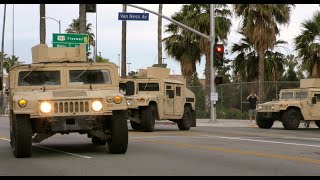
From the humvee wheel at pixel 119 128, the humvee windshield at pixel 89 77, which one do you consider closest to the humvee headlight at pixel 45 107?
the humvee wheel at pixel 119 128

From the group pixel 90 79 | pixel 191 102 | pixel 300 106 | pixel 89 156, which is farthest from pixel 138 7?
pixel 89 156

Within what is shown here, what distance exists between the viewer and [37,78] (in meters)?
13.6

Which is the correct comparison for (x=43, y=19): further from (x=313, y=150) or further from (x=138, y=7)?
(x=313, y=150)

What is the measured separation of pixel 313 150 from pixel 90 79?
596cm

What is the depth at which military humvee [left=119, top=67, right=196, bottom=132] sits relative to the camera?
2153 centimetres

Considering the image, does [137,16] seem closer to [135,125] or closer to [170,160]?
[135,125]

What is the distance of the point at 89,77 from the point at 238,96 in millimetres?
24051

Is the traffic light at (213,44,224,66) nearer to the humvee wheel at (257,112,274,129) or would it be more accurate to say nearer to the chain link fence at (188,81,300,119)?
the humvee wheel at (257,112,274,129)

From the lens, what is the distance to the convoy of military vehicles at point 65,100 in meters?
11.9

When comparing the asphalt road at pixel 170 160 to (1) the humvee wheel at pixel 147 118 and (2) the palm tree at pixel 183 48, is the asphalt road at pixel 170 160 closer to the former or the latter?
(1) the humvee wheel at pixel 147 118

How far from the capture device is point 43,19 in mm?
37250

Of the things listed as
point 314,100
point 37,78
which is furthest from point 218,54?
point 37,78

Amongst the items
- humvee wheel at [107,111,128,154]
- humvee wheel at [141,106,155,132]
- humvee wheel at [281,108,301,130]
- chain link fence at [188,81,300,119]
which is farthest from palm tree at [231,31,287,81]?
humvee wheel at [107,111,128,154]
